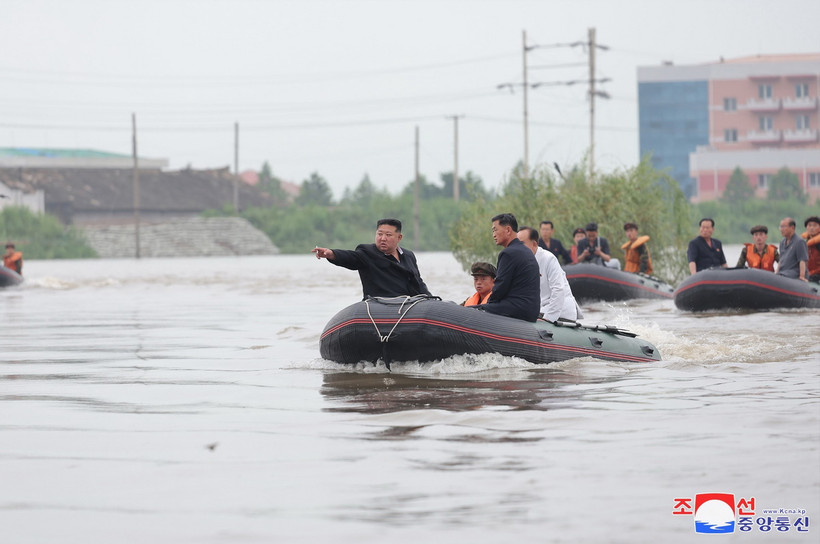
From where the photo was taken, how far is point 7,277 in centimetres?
3328

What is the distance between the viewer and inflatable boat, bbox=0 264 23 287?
1303 inches

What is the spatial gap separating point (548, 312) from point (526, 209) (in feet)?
57.2

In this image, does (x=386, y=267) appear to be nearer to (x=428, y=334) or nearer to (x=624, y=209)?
(x=428, y=334)

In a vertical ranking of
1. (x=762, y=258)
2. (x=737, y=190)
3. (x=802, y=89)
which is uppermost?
(x=802, y=89)

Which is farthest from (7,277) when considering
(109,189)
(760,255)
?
(109,189)

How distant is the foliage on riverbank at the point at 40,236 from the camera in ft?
236

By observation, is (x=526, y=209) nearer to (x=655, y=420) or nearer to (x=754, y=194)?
(x=655, y=420)

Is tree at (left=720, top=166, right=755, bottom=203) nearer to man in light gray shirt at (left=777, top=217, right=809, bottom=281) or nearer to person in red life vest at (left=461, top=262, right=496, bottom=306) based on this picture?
man in light gray shirt at (left=777, top=217, right=809, bottom=281)

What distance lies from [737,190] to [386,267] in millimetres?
82811

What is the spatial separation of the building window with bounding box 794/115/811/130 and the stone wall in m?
44.9

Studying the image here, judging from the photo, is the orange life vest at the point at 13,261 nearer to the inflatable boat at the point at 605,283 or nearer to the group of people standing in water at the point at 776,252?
the inflatable boat at the point at 605,283

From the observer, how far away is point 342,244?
87.1 metres

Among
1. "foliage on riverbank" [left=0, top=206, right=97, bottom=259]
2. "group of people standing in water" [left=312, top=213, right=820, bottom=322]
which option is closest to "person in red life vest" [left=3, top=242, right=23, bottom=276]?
"group of people standing in water" [left=312, top=213, right=820, bottom=322]

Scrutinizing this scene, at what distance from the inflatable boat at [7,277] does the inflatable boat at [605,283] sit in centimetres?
1711
